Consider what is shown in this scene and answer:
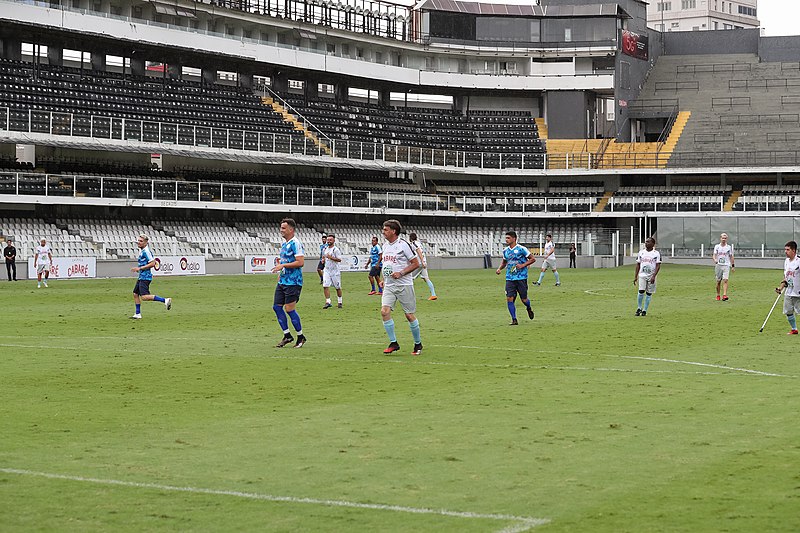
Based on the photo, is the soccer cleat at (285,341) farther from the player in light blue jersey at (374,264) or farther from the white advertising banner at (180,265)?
the white advertising banner at (180,265)

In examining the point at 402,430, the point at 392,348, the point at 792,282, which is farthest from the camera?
the point at 792,282

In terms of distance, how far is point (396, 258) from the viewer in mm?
19109

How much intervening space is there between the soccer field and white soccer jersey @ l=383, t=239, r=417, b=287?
4.47 ft

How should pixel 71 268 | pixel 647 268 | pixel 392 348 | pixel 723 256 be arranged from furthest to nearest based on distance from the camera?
pixel 71 268
pixel 723 256
pixel 647 268
pixel 392 348

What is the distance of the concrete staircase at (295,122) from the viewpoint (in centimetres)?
7588

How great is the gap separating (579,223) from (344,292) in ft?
159

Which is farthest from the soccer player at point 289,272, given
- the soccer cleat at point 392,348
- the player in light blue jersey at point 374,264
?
the player in light blue jersey at point 374,264

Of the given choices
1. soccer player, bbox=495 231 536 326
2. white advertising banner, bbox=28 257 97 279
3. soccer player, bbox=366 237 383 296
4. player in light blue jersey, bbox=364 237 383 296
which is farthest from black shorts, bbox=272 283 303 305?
white advertising banner, bbox=28 257 97 279

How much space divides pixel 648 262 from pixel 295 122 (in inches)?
2043

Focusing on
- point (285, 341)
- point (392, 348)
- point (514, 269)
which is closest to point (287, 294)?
point (285, 341)

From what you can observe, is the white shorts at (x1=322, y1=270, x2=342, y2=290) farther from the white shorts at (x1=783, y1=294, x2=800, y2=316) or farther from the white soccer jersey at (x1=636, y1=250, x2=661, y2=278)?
the white shorts at (x1=783, y1=294, x2=800, y2=316)

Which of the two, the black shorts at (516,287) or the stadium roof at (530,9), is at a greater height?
the stadium roof at (530,9)

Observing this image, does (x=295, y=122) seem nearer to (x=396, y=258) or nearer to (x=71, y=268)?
(x=71, y=268)

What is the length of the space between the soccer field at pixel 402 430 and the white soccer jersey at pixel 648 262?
156 inches
